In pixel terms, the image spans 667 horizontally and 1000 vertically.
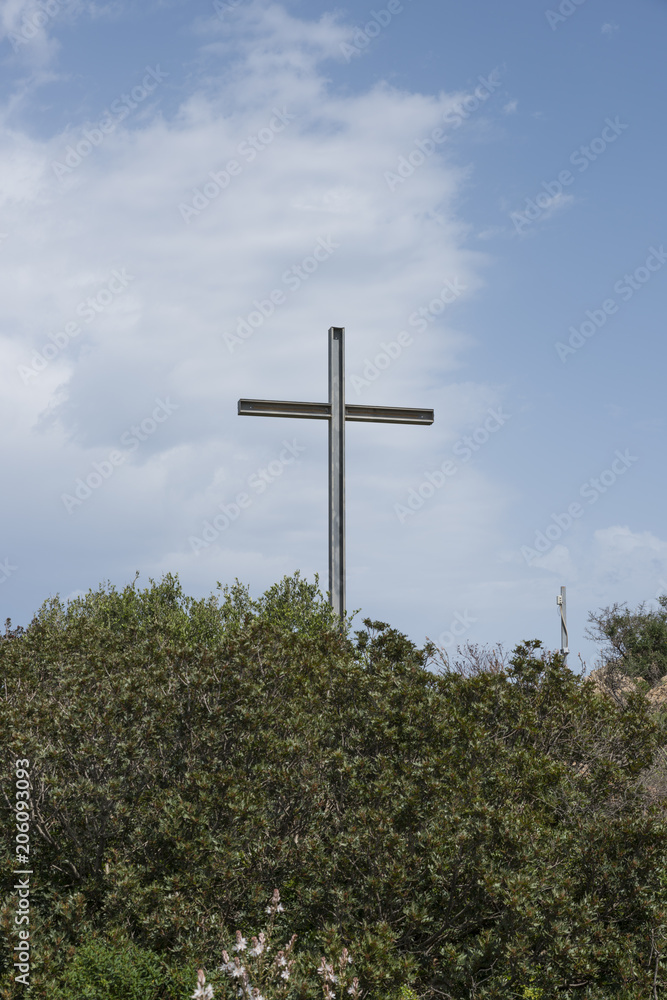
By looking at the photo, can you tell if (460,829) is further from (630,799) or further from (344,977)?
(630,799)

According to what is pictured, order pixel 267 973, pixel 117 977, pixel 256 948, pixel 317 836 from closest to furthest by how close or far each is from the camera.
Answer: pixel 256 948 < pixel 267 973 < pixel 117 977 < pixel 317 836

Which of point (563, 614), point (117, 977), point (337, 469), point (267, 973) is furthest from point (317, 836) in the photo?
point (563, 614)

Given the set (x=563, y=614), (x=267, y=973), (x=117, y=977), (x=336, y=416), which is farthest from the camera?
(x=563, y=614)

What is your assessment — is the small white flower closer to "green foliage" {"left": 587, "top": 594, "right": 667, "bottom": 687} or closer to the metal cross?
the metal cross

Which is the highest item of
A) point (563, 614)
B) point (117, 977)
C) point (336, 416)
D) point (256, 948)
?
point (336, 416)

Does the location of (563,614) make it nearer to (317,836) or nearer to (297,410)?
(297,410)

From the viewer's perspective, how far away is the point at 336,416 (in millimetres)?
13695

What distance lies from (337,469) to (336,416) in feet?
2.80

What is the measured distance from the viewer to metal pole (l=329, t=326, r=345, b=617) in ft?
42.8

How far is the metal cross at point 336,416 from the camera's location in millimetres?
13102

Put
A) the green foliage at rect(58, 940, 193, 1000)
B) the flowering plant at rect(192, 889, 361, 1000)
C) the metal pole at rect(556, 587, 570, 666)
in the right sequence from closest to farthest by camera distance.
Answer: the flowering plant at rect(192, 889, 361, 1000)
the green foliage at rect(58, 940, 193, 1000)
the metal pole at rect(556, 587, 570, 666)

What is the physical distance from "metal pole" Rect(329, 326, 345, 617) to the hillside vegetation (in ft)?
17.4

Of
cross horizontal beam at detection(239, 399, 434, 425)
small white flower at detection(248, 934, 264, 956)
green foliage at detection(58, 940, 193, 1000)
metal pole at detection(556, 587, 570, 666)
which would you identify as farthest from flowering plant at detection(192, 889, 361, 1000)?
metal pole at detection(556, 587, 570, 666)

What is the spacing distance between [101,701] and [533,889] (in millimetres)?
3418
